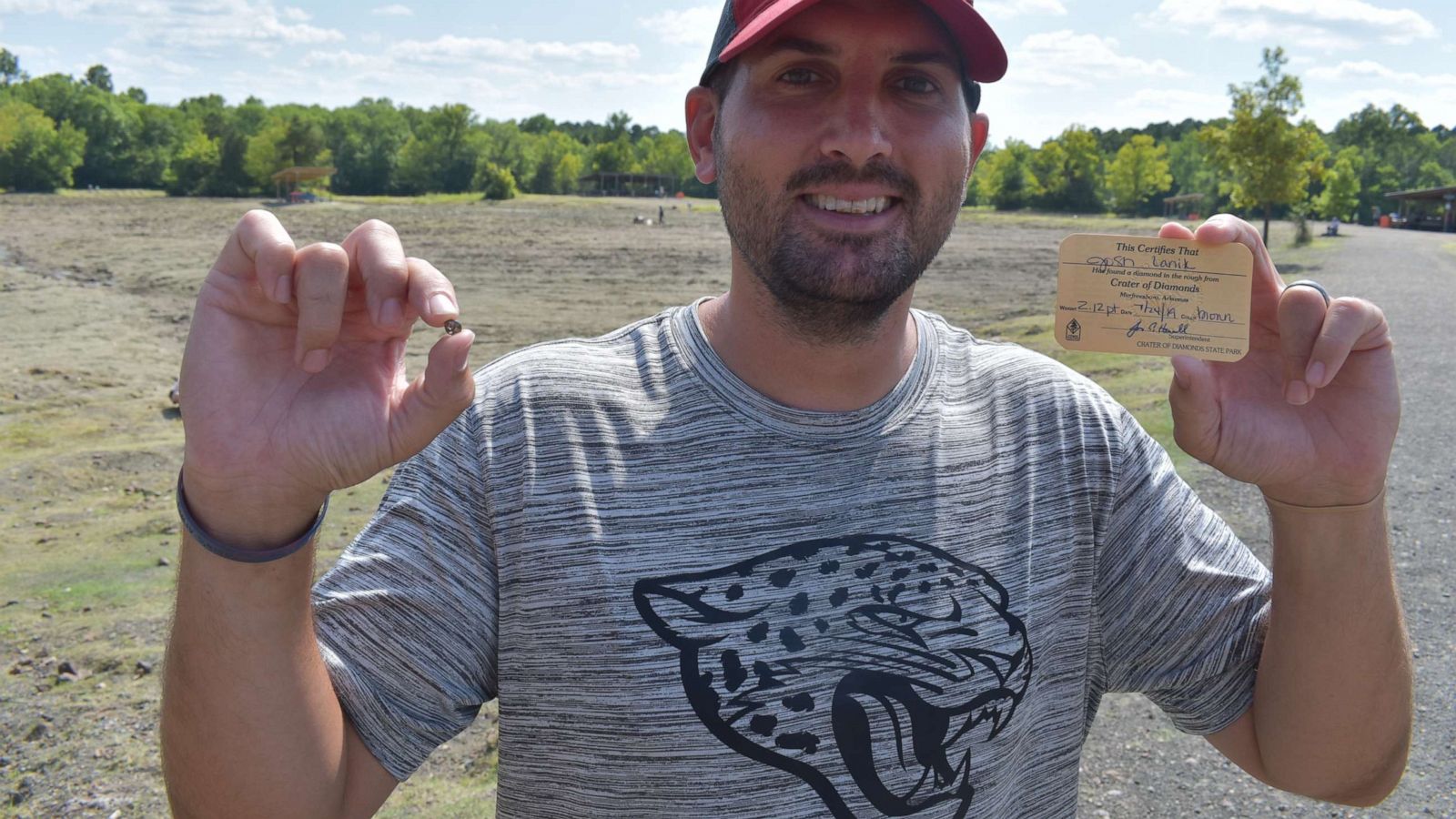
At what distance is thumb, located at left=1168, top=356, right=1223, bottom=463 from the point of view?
5.94 ft

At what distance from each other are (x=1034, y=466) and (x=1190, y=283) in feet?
1.35

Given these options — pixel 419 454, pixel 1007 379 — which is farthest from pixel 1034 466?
pixel 419 454

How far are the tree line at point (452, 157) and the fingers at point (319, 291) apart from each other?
59282 mm

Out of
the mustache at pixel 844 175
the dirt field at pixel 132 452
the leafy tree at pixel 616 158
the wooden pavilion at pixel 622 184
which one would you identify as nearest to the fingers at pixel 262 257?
the mustache at pixel 844 175

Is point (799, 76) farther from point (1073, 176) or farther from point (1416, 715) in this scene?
point (1073, 176)

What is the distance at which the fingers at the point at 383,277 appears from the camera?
1.47 meters

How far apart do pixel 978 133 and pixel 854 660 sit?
1.19m

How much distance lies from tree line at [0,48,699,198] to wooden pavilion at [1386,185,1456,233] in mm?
51129

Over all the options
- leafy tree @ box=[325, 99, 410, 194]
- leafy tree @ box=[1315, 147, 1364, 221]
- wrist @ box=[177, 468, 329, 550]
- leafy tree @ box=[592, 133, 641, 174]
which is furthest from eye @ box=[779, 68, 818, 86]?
leafy tree @ box=[592, 133, 641, 174]

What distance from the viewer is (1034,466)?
1.94 metres

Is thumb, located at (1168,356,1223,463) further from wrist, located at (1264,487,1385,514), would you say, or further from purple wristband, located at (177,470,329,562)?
purple wristband, located at (177,470,329,562)

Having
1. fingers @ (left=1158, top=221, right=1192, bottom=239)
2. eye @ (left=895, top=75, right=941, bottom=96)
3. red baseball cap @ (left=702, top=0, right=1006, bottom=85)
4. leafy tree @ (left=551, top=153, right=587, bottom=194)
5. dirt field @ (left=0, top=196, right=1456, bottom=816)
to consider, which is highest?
leafy tree @ (left=551, top=153, right=587, bottom=194)

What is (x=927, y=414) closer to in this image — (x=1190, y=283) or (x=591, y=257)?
(x=1190, y=283)
